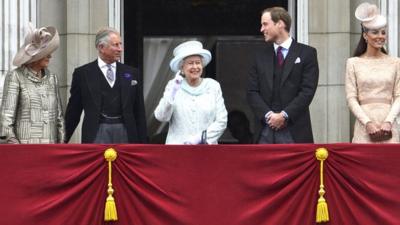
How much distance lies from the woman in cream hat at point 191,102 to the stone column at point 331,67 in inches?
121

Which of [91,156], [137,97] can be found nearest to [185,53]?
[137,97]

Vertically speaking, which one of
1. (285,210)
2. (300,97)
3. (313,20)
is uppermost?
(313,20)

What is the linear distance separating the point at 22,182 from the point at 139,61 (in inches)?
190

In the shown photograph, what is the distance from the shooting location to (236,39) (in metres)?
15.4

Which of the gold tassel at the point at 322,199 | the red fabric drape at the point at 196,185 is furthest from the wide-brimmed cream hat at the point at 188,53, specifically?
the gold tassel at the point at 322,199

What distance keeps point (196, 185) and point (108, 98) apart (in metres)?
1.43

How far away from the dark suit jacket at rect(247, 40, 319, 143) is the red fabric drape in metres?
0.72

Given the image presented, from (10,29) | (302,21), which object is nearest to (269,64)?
(302,21)

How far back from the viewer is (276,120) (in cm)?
1127

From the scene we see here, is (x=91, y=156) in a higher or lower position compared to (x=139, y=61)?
lower

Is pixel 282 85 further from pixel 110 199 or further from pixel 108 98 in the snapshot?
pixel 110 199

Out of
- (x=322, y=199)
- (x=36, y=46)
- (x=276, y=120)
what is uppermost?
(x=36, y=46)

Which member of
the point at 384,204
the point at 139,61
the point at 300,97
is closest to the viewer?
the point at 384,204

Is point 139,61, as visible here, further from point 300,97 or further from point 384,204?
point 384,204
